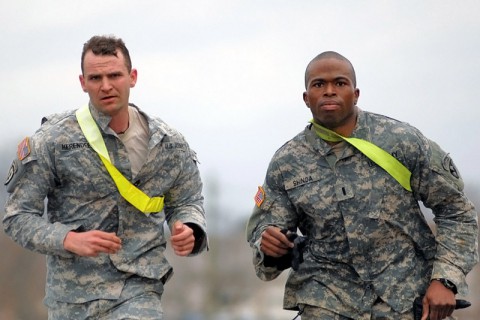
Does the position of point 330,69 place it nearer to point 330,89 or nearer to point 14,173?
point 330,89

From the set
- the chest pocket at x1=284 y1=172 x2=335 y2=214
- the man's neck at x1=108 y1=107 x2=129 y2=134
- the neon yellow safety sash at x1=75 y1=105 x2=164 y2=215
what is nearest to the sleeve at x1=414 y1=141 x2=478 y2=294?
the chest pocket at x1=284 y1=172 x2=335 y2=214

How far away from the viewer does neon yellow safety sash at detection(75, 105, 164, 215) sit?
9375 millimetres

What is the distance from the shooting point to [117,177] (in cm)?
937

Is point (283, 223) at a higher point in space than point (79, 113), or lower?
lower

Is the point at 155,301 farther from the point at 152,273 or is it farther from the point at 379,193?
the point at 379,193

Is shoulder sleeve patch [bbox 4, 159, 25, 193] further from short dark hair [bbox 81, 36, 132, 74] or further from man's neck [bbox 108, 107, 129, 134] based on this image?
short dark hair [bbox 81, 36, 132, 74]

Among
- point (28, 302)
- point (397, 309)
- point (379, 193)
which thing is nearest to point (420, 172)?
point (379, 193)

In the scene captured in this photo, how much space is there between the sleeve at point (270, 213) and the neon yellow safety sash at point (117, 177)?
2.27 feet

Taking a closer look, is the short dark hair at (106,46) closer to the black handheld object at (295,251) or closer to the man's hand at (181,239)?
the man's hand at (181,239)

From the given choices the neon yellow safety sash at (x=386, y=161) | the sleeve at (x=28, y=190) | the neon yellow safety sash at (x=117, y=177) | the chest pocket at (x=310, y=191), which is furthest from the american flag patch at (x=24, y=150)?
the neon yellow safety sash at (x=386, y=161)

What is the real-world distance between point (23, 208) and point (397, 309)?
244 cm

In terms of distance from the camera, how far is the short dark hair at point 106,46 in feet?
31.1

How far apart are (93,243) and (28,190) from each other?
2.40 ft

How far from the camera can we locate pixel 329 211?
9461mm
